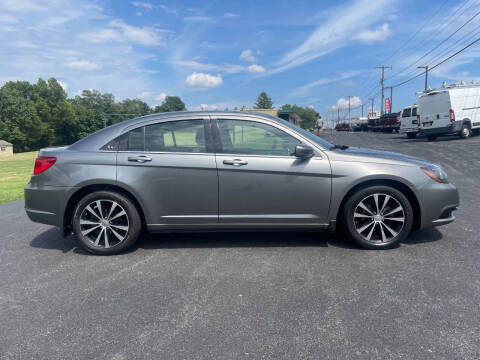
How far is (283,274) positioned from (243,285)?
0.45 m

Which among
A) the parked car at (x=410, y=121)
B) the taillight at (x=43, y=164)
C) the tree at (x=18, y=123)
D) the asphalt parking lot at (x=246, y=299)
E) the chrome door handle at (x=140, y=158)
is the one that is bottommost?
the asphalt parking lot at (x=246, y=299)

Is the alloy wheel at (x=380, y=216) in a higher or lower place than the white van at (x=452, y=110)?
lower

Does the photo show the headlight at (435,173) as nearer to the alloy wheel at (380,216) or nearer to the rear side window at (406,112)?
the alloy wheel at (380,216)

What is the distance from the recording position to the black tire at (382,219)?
12.5 feet

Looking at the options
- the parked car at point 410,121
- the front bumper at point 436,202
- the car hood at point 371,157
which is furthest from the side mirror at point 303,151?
the parked car at point 410,121

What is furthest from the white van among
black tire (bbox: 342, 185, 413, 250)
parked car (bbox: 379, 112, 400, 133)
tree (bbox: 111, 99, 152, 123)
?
tree (bbox: 111, 99, 152, 123)

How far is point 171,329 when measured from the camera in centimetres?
245

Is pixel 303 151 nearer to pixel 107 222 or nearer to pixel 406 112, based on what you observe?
pixel 107 222

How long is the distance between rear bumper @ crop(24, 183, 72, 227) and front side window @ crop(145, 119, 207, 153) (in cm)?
113

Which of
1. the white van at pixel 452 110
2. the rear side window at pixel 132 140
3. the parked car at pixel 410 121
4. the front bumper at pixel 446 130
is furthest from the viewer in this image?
the parked car at pixel 410 121

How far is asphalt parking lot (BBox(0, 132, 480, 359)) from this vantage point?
2.23 meters

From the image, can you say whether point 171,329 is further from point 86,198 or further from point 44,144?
point 44,144

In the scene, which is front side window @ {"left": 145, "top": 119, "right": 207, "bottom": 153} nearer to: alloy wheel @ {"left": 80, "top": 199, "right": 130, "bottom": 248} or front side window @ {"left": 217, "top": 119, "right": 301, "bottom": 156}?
front side window @ {"left": 217, "top": 119, "right": 301, "bottom": 156}

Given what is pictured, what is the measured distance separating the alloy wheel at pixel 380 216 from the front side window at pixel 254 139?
3.48 ft
